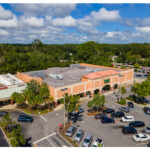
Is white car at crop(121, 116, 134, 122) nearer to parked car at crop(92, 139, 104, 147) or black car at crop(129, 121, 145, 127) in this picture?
black car at crop(129, 121, 145, 127)

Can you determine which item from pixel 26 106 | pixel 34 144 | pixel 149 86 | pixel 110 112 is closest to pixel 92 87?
pixel 110 112

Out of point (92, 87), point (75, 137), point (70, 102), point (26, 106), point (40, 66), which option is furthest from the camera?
point (40, 66)

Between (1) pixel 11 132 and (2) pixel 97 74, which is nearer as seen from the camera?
(1) pixel 11 132

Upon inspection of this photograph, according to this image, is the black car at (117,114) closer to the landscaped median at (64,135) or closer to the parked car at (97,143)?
the landscaped median at (64,135)

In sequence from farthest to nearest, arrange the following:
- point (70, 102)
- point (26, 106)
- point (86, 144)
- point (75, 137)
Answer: point (26, 106) < point (70, 102) < point (75, 137) < point (86, 144)

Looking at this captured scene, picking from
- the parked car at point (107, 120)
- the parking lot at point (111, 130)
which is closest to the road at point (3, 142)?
the parking lot at point (111, 130)

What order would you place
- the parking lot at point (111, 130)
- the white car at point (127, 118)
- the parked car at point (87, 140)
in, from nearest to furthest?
the parked car at point (87, 140) → the parking lot at point (111, 130) → the white car at point (127, 118)

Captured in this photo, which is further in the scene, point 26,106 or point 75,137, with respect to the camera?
point 26,106

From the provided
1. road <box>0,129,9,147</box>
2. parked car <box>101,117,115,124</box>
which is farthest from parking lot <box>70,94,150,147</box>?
road <box>0,129,9,147</box>

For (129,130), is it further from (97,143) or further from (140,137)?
(97,143)

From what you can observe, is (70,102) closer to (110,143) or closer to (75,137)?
(75,137)

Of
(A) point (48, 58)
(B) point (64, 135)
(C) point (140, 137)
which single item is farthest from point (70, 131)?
(A) point (48, 58)
